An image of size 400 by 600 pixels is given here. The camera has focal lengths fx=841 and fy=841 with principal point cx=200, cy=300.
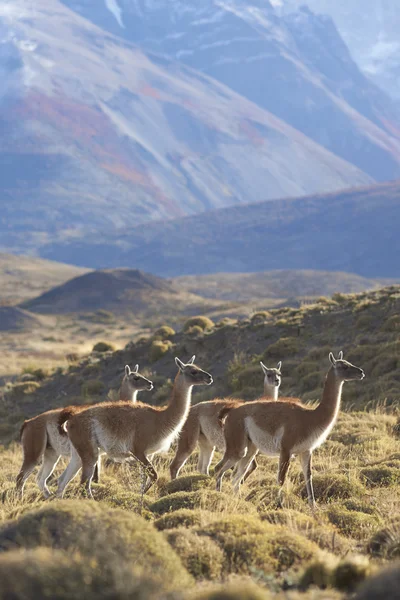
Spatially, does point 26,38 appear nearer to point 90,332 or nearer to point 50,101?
point 50,101

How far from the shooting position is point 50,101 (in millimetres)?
182250

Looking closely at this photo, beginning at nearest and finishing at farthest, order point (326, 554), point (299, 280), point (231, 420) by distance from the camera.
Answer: point (326, 554) < point (231, 420) < point (299, 280)

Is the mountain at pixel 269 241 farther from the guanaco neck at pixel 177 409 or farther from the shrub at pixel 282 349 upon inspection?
the guanaco neck at pixel 177 409

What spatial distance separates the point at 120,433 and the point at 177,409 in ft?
2.21

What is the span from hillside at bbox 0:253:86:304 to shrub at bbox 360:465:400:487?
6864 cm

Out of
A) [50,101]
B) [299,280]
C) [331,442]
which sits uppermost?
[50,101]

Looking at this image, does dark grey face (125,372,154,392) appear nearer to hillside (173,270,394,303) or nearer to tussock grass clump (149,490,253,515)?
tussock grass clump (149,490,253,515)

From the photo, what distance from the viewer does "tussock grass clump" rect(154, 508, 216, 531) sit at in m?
6.84

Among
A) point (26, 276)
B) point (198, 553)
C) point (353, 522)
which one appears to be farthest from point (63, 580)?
point (26, 276)

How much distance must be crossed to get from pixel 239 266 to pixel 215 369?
115 m

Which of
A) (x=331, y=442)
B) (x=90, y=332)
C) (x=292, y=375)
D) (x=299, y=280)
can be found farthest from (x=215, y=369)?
(x=299, y=280)

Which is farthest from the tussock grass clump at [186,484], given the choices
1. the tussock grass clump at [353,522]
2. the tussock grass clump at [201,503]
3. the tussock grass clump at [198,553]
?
the tussock grass clump at [198,553]

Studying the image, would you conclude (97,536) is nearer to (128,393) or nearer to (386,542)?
(386,542)

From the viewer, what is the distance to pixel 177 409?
9.24m
